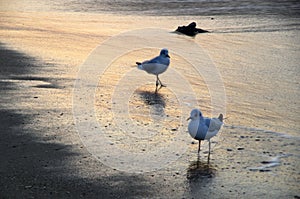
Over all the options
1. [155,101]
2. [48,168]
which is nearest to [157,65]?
[155,101]

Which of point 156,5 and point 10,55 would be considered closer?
point 10,55

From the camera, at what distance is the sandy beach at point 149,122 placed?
6098 millimetres

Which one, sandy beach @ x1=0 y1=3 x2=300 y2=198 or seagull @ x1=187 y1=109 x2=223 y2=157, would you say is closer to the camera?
sandy beach @ x1=0 y1=3 x2=300 y2=198

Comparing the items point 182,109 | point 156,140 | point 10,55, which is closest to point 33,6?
point 10,55

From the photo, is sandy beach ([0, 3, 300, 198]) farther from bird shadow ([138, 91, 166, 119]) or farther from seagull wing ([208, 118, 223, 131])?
seagull wing ([208, 118, 223, 131])

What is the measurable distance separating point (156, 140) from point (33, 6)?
1700 cm

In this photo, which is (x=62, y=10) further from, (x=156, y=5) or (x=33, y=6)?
(x=156, y=5)

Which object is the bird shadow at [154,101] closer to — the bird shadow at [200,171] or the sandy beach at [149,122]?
the sandy beach at [149,122]

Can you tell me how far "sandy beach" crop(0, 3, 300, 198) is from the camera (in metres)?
6.10

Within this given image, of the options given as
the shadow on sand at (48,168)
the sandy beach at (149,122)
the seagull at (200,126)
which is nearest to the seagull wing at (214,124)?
the seagull at (200,126)

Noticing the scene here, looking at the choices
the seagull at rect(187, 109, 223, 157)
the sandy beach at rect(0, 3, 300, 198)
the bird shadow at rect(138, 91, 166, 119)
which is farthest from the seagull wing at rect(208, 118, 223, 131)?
the bird shadow at rect(138, 91, 166, 119)

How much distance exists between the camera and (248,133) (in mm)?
8055

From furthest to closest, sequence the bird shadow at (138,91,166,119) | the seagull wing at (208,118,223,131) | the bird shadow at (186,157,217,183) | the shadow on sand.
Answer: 1. the bird shadow at (138,91,166,119)
2. the seagull wing at (208,118,223,131)
3. the bird shadow at (186,157,217,183)
4. the shadow on sand

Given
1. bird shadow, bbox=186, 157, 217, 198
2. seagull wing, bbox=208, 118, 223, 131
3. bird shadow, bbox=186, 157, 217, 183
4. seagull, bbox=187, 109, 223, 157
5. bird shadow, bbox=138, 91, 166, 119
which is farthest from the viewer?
bird shadow, bbox=138, 91, 166, 119
